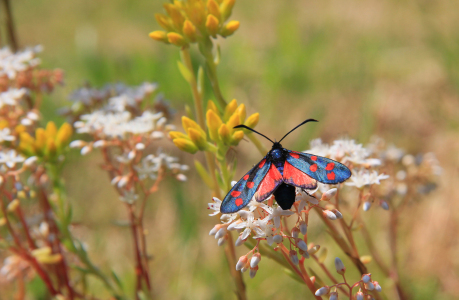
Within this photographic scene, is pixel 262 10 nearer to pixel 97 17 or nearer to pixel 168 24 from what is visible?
pixel 97 17

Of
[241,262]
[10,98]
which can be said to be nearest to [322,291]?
[241,262]

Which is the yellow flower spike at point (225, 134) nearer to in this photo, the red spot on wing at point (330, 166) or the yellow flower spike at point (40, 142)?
the red spot on wing at point (330, 166)

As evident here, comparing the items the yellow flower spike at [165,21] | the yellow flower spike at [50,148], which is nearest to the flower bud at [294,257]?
the yellow flower spike at [165,21]

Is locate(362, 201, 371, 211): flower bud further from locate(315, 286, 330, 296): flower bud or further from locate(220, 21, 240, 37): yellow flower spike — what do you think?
locate(220, 21, 240, 37): yellow flower spike

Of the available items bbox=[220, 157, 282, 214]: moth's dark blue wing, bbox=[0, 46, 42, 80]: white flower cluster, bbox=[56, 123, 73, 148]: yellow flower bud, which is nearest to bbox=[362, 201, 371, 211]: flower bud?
bbox=[220, 157, 282, 214]: moth's dark blue wing

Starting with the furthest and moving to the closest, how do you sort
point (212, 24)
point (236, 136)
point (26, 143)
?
point (26, 143) → point (212, 24) → point (236, 136)

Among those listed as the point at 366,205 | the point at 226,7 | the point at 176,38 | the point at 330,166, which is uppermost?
the point at 226,7

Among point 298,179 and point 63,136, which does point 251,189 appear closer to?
point 298,179
